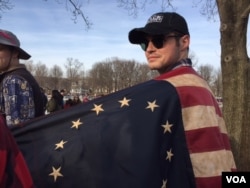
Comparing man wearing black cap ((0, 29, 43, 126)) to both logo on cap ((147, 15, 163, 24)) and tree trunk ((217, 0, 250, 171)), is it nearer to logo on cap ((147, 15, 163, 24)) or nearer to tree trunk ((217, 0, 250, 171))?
logo on cap ((147, 15, 163, 24))

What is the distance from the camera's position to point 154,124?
7.67 feet

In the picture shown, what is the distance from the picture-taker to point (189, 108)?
2.39 meters

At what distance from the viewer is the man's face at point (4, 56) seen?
3.21 meters

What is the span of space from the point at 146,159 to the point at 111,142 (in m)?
0.22

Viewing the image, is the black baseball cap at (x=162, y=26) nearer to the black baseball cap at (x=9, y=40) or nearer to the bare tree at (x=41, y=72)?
the black baseball cap at (x=9, y=40)

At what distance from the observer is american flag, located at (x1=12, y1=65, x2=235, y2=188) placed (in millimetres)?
2266

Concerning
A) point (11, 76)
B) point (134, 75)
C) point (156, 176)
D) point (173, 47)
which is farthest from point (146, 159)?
point (134, 75)

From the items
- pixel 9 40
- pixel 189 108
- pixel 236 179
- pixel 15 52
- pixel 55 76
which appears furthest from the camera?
pixel 55 76

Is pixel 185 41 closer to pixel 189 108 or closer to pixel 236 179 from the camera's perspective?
pixel 189 108

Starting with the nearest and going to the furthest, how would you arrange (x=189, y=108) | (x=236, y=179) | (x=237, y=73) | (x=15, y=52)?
(x=189, y=108), (x=236, y=179), (x=15, y=52), (x=237, y=73)

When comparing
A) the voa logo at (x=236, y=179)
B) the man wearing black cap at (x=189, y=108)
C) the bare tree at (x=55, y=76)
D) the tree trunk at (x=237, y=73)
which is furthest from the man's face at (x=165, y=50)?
the bare tree at (x=55, y=76)

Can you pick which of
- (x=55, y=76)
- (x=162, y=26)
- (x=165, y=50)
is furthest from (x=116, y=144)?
(x=55, y=76)

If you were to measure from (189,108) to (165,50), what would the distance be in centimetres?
42

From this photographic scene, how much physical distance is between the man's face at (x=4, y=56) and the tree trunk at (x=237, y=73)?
3844 millimetres
